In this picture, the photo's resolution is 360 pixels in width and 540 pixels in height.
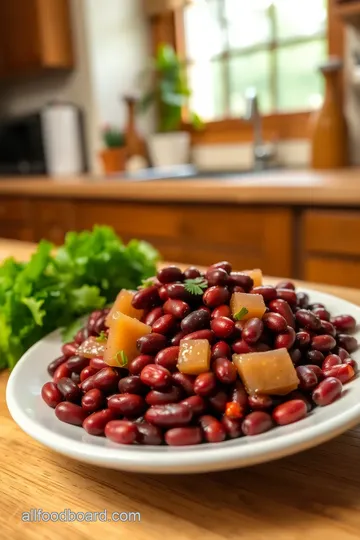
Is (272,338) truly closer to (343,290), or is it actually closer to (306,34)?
(343,290)

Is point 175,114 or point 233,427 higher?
point 175,114

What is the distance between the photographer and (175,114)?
3354 mm

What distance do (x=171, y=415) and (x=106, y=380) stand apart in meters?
0.11

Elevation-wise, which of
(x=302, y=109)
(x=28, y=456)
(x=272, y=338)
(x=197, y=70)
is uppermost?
(x=197, y=70)

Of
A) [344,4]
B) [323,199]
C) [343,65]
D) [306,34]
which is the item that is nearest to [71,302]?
[323,199]

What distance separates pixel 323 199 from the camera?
6.15 ft

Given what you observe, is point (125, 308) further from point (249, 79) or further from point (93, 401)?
point (249, 79)

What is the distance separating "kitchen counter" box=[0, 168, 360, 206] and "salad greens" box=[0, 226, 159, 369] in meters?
0.90

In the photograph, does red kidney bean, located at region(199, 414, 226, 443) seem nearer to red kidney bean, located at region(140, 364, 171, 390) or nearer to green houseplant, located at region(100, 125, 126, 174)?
red kidney bean, located at region(140, 364, 171, 390)

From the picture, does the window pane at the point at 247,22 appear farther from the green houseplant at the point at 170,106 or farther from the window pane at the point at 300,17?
the green houseplant at the point at 170,106

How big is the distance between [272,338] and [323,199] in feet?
4.24

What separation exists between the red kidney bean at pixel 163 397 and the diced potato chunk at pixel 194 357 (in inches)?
1.1

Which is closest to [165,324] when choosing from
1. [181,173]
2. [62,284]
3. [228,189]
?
[62,284]

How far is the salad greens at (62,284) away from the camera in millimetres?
906
